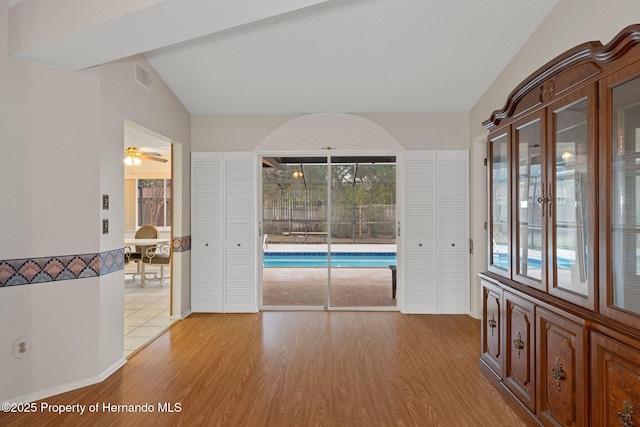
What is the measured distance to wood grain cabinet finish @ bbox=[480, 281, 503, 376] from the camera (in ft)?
8.53

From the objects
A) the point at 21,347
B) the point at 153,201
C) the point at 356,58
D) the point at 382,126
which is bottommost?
the point at 21,347

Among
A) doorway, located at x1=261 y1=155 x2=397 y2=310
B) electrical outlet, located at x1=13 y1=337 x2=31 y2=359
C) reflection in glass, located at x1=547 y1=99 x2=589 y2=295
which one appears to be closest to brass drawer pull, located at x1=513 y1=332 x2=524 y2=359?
reflection in glass, located at x1=547 y1=99 x2=589 y2=295

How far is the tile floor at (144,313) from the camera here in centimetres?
369

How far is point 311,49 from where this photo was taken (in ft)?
10.9

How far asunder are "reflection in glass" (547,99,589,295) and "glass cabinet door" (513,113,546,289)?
0.39 ft

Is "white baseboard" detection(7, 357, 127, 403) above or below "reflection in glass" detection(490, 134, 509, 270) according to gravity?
below

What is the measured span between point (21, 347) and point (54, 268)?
0.57m

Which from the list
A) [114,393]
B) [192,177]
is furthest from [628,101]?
[192,177]

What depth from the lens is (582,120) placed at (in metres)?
1.80

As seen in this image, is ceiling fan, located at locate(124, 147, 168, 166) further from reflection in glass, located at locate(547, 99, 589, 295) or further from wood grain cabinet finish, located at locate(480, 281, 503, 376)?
reflection in glass, located at locate(547, 99, 589, 295)

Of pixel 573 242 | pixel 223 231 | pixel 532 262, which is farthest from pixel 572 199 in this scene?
pixel 223 231

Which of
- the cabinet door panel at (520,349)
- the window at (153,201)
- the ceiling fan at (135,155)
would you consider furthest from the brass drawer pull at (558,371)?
the window at (153,201)

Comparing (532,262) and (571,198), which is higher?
(571,198)

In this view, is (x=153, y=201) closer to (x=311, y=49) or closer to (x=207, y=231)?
(x=207, y=231)
